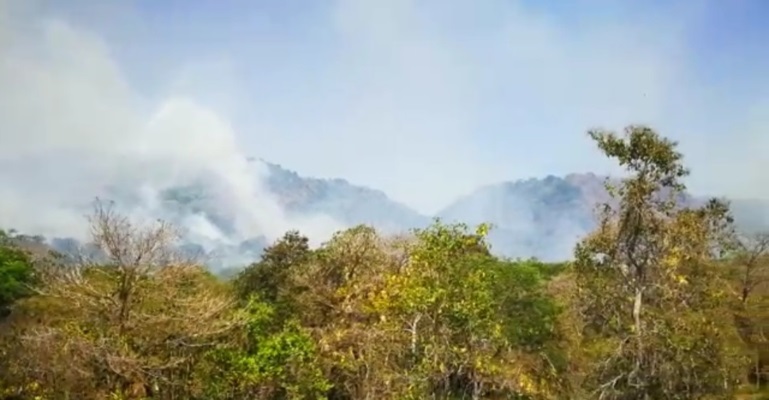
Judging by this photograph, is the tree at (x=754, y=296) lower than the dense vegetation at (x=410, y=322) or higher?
higher

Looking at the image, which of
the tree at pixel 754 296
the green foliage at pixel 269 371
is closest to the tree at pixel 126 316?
the green foliage at pixel 269 371

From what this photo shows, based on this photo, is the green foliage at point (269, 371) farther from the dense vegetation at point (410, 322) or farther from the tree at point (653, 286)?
the tree at point (653, 286)

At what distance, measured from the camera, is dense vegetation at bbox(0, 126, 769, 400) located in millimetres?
17484

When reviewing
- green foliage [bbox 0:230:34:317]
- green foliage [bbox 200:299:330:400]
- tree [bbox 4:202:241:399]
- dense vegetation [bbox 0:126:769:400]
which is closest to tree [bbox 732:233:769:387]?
dense vegetation [bbox 0:126:769:400]

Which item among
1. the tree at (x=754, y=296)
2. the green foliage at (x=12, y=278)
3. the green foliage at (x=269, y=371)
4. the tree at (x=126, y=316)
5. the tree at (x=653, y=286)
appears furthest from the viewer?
the green foliage at (x=12, y=278)

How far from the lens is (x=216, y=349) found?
985 inches

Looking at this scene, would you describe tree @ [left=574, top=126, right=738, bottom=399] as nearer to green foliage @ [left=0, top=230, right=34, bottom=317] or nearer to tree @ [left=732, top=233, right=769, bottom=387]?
tree @ [left=732, top=233, right=769, bottom=387]

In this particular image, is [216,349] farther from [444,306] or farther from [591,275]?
[591,275]

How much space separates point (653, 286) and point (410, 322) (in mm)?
7114

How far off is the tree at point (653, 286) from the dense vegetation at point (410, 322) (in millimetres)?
33

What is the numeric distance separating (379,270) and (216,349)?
8.21m

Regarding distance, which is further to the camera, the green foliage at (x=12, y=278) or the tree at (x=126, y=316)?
the green foliage at (x=12, y=278)

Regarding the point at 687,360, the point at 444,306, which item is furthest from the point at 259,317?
the point at 687,360

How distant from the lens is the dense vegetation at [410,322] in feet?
57.4
